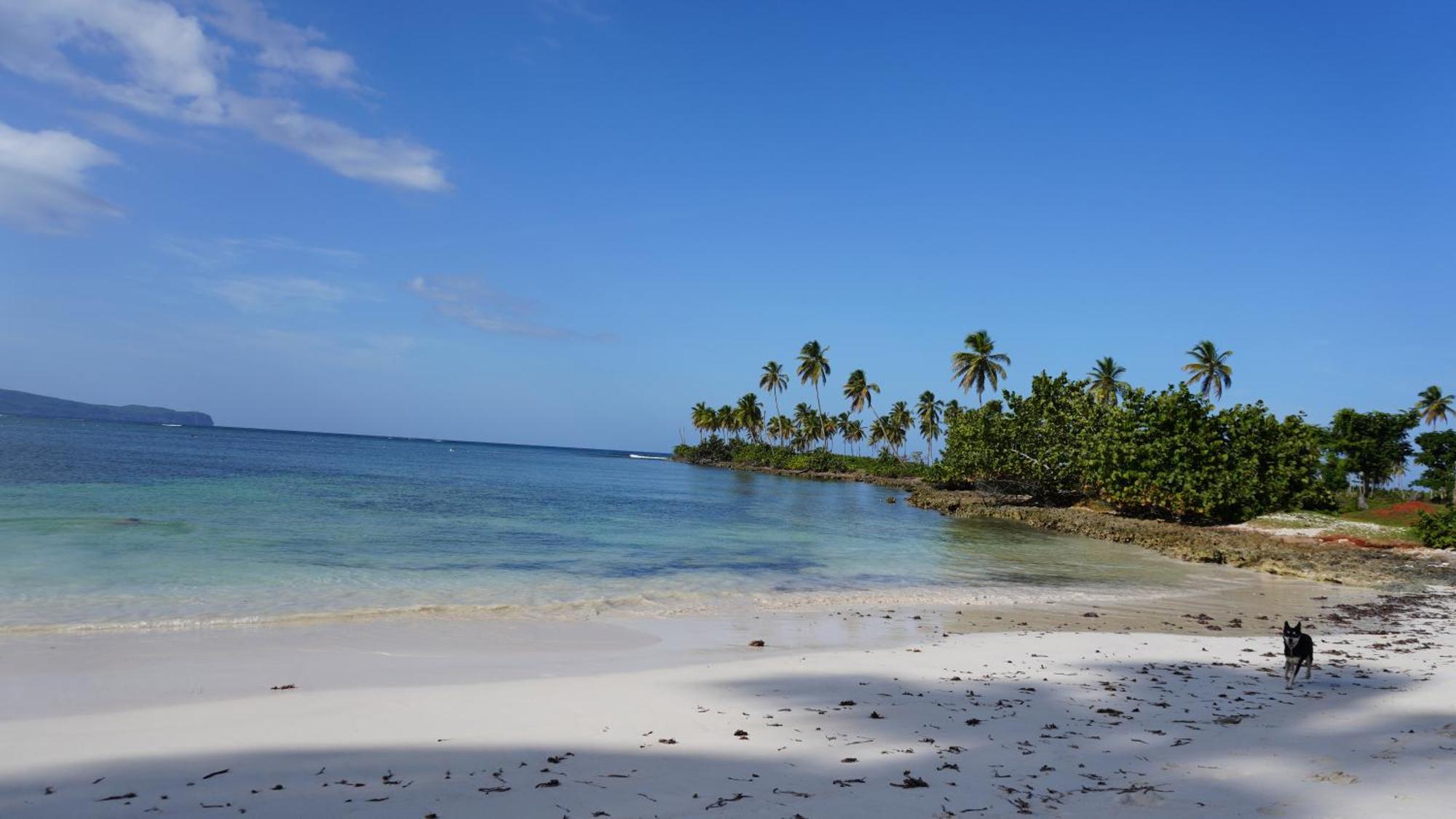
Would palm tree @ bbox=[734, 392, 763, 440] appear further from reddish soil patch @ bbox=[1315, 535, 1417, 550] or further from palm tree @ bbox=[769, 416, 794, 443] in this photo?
reddish soil patch @ bbox=[1315, 535, 1417, 550]

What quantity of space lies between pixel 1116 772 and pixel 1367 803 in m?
1.44

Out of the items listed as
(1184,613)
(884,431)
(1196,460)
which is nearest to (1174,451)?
(1196,460)

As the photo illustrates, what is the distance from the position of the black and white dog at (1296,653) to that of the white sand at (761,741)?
0.17 meters

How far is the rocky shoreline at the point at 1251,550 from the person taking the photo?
69.5 ft

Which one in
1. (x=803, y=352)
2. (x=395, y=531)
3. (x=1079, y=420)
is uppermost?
(x=803, y=352)

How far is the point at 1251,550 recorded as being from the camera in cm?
2725

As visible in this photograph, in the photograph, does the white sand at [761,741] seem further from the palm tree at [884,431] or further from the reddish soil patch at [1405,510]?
the palm tree at [884,431]

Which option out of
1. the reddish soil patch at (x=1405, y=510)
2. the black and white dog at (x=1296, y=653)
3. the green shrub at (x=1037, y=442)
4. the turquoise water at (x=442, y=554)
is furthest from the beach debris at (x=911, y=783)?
the green shrub at (x=1037, y=442)

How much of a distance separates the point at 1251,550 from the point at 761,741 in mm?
28050

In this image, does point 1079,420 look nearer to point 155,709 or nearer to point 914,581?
point 914,581

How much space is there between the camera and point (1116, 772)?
18.4 ft

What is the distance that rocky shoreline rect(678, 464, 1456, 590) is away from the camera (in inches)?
834

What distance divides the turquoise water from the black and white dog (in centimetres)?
816

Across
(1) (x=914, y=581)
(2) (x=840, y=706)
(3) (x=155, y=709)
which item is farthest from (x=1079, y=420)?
(3) (x=155, y=709)
